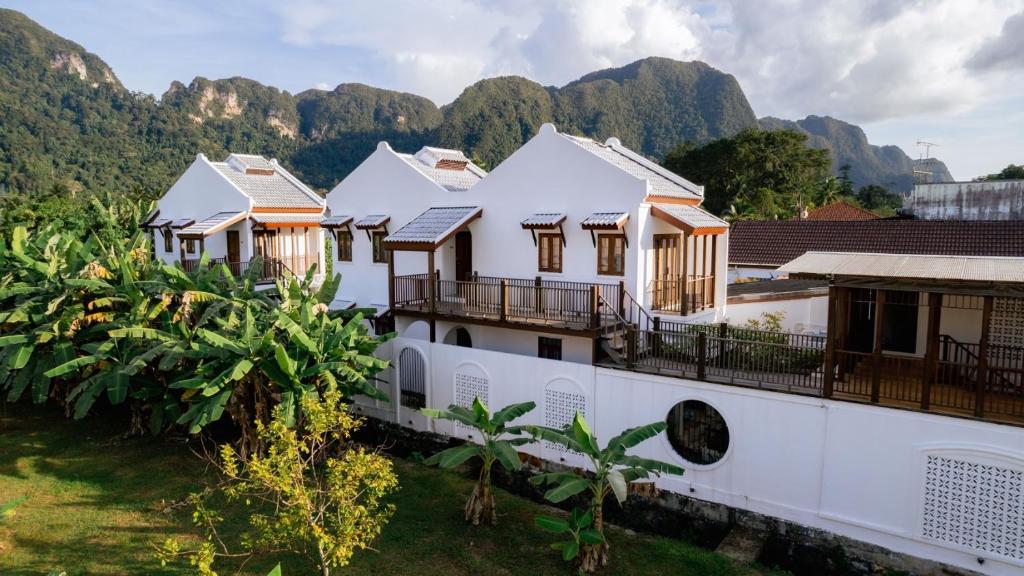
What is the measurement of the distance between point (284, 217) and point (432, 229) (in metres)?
10.8

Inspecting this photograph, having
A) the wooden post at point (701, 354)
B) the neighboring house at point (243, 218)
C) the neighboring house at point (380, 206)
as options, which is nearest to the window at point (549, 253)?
the neighboring house at point (380, 206)

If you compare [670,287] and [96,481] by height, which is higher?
[670,287]

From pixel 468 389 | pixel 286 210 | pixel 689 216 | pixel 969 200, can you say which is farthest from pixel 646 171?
pixel 969 200

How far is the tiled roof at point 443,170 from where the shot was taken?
19.4 meters

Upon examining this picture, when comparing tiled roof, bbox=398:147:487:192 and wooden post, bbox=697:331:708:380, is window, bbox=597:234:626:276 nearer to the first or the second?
wooden post, bbox=697:331:708:380

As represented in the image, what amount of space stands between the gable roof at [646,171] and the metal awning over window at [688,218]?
0.34m

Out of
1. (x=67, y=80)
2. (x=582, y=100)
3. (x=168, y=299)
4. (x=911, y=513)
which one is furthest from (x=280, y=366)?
(x=67, y=80)

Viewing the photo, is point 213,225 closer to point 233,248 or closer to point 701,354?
point 233,248

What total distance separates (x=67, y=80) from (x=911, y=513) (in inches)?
4583

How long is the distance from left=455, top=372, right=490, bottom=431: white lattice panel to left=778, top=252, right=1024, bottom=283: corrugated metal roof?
275 inches

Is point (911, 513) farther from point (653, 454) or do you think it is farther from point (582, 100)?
point (582, 100)

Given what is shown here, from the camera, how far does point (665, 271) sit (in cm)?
1574

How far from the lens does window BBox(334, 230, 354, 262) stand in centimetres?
2047

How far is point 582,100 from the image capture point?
9788 cm
